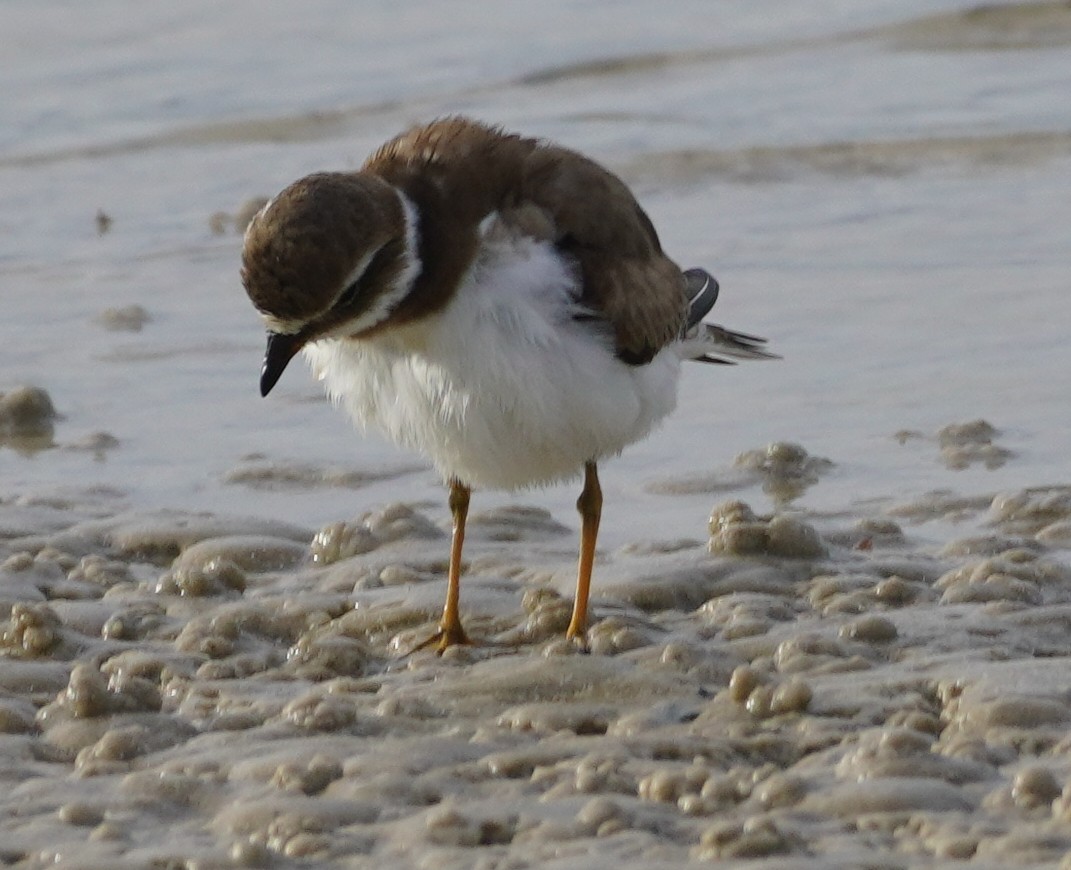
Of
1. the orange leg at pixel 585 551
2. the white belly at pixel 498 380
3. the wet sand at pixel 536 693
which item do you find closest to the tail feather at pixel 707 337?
the wet sand at pixel 536 693

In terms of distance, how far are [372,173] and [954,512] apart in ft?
7.97

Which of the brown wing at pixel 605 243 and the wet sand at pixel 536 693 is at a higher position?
the brown wing at pixel 605 243

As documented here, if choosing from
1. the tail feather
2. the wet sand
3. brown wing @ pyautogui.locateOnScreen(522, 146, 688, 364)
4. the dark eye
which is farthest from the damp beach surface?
the dark eye

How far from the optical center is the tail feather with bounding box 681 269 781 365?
7.02 metres

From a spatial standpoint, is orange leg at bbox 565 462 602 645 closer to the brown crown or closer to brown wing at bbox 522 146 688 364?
brown wing at bbox 522 146 688 364

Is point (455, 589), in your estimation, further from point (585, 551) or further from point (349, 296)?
point (349, 296)

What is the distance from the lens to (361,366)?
19.4ft

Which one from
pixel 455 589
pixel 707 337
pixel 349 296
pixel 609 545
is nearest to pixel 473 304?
pixel 349 296

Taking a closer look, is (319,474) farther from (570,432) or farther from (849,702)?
(849,702)

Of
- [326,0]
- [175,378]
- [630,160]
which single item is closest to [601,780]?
[175,378]

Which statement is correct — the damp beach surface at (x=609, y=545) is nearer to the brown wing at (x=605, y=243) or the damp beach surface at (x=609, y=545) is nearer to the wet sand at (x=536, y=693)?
the wet sand at (x=536, y=693)

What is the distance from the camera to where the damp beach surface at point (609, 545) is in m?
4.65

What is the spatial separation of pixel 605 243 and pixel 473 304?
1.99ft

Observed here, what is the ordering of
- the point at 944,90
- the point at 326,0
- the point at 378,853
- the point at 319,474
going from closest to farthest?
the point at 378,853
the point at 319,474
the point at 944,90
the point at 326,0
